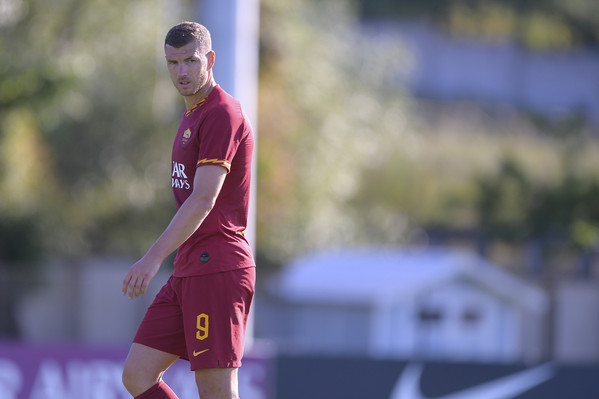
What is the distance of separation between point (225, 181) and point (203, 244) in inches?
11.4

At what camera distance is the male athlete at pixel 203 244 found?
13.4ft

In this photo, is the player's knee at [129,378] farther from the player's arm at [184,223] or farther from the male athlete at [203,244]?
the player's arm at [184,223]

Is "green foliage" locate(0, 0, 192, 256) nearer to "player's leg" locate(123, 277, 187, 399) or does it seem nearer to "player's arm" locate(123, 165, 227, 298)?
"player's leg" locate(123, 277, 187, 399)

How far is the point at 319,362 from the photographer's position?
947 cm

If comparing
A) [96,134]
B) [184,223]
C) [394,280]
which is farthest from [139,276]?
[96,134]

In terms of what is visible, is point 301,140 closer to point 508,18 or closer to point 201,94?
point 201,94

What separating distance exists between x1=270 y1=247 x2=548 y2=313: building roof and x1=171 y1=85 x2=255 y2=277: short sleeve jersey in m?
10.9

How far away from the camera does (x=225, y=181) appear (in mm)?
4246

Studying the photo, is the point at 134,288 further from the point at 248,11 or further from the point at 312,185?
the point at 312,185

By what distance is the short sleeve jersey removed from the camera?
412 centimetres

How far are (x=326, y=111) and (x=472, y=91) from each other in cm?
1691

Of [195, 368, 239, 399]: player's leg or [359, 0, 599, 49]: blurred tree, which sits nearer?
[195, 368, 239, 399]: player's leg

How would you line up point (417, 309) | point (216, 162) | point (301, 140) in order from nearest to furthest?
point (216, 162) < point (417, 309) < point (301, 140)

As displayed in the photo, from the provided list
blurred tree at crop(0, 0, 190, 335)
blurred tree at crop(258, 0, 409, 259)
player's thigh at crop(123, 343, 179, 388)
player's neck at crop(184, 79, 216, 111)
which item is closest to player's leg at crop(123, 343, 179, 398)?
player's thigh at crop(123, 343, 179, 388)
